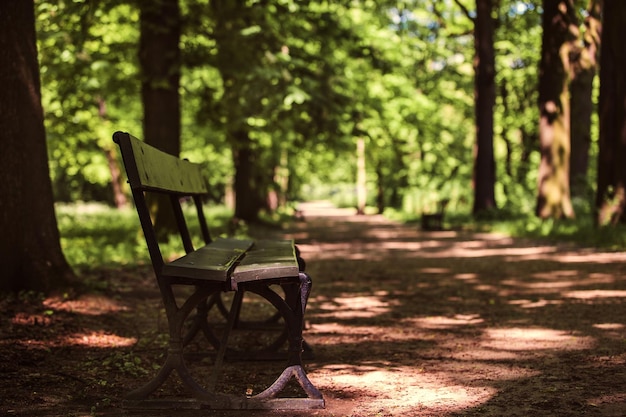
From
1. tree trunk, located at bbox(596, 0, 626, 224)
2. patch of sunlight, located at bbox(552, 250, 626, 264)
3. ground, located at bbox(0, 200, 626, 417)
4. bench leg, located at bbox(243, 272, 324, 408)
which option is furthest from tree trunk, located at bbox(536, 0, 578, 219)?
bench leg, located at bbox(243, 272, 324, 408)

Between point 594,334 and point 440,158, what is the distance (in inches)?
1256

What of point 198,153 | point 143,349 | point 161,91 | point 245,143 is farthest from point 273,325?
point 198,153

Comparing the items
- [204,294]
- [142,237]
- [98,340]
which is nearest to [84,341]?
[98,340]

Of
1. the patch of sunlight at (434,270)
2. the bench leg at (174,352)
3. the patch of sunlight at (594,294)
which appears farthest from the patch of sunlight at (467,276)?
the bench leg at (174,352)

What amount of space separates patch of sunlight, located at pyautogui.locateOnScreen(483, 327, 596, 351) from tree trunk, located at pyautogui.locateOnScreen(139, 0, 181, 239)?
7984 mm

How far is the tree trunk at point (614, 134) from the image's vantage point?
45.7ft

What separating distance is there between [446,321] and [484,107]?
16.9 m

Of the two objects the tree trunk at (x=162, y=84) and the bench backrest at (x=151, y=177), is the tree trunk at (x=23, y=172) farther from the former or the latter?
the tree trunk at (x=162, y=84)

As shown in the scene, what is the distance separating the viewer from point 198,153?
3631 centimetres

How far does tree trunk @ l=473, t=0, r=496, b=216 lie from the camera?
2208cm

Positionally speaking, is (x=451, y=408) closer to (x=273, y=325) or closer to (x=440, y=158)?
(x=273, y=325)

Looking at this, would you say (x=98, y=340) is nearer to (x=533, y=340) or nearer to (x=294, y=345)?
(x=294, y=345)

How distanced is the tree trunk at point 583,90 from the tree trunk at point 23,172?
11790mm

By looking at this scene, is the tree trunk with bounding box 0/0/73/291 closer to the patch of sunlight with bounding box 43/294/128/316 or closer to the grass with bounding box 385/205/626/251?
the patch of sunlight with bounding box 43/294/128/316
